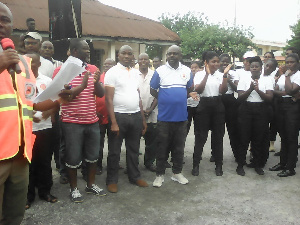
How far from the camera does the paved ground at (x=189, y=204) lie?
357cm

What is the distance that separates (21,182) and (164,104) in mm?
2780

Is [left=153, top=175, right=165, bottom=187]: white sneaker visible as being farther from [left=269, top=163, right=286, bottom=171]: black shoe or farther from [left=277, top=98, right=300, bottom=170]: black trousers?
[left=277, top=98, right=300, bottom=170]: black trousers

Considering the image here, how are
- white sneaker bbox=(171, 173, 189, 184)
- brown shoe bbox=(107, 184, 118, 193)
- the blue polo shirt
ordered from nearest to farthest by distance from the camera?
brown shoe bbox=(107, 184, 118, 193) → the blue polo shirt → white sneaker bbox=(171, 173, 189, 184)

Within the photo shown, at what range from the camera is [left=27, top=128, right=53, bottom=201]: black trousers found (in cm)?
392

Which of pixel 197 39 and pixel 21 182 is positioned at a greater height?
pixel 197 39

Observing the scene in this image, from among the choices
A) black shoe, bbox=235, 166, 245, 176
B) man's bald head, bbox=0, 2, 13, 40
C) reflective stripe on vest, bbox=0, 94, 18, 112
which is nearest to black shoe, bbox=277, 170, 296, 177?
black shoe, bbox=235, 166, 245, 176

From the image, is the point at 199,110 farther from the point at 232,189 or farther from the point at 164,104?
the point at 232,189

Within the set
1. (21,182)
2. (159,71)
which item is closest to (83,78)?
(159,71)

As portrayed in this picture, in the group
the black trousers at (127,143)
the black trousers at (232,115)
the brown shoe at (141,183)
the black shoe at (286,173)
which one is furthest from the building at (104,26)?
the black shoe at (286,173)

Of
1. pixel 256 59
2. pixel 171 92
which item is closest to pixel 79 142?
pixel 171 92

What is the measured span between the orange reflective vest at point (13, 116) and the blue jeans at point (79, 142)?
1710 millimetres

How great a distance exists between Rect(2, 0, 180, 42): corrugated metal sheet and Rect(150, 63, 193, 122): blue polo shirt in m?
8.92

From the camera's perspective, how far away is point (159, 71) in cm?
469

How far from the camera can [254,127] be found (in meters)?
5.12
